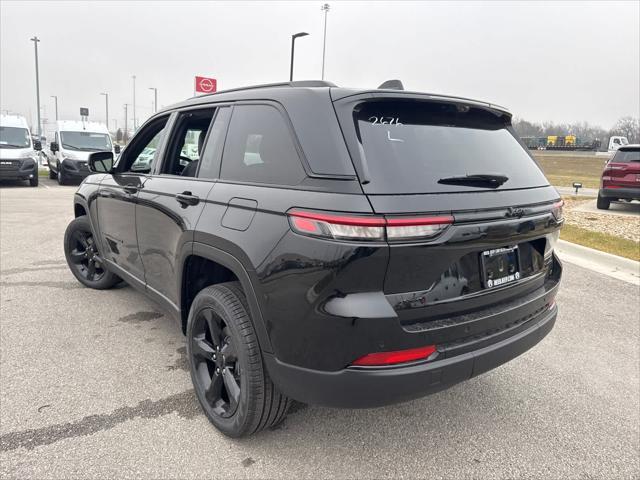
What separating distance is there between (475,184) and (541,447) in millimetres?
1474

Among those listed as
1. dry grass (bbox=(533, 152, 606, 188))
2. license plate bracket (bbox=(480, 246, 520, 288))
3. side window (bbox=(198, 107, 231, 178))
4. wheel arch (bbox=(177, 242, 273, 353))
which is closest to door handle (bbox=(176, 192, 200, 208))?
side window (bbox=(198, 107, 231, 178))

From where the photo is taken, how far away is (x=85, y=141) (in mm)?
17688

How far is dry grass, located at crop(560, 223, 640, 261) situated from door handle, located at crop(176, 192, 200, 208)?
6.28 meters

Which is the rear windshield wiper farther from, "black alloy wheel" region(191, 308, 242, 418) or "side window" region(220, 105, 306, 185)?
"black alloy wheel" region(191, 308, 242, 418)

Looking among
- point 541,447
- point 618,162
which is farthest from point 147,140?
point 618,162

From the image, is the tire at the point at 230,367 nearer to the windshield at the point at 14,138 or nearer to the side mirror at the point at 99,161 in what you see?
the side mirror at the point at 99,161

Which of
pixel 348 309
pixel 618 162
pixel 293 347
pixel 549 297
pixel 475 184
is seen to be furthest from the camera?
pixel 618 162

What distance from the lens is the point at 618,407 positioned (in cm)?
288

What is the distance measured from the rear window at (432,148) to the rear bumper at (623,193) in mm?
9857

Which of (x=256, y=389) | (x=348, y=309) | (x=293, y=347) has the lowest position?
(x=256, y=389)

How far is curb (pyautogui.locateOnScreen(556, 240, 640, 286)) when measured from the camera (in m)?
5.87

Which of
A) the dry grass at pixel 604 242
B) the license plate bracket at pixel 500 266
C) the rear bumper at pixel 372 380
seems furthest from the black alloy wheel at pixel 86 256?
the dry grass at pixel 604 242

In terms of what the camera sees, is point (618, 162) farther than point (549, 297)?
Yes

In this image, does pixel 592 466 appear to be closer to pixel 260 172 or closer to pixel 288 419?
pixel 288 419
